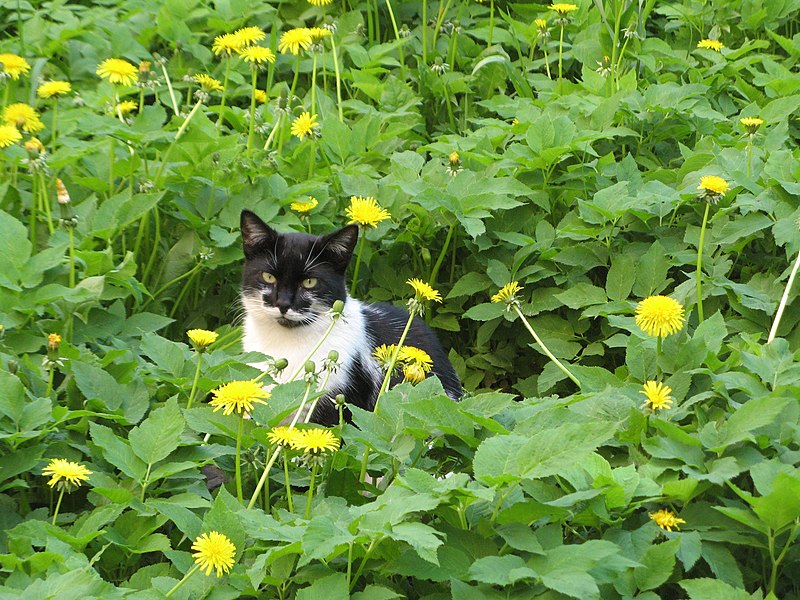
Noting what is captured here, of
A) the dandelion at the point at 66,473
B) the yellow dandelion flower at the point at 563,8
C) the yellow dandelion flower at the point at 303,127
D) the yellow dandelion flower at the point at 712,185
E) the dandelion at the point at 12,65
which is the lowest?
the yellow dandelion flower at the point at 303,127

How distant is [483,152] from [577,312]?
0.71 metres

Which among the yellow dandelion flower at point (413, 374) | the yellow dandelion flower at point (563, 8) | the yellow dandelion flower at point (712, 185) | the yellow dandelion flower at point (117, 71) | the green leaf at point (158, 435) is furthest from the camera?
the yellow dandelion flower at point (563, 8)

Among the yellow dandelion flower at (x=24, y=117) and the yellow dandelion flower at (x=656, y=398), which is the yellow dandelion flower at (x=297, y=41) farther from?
the yellow dandelion flower at (x=656, y=398)

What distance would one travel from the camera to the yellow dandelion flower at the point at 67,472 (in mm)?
2301

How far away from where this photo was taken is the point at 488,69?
16.6ft

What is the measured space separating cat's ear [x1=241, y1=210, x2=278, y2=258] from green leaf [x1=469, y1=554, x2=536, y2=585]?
171 centimetres

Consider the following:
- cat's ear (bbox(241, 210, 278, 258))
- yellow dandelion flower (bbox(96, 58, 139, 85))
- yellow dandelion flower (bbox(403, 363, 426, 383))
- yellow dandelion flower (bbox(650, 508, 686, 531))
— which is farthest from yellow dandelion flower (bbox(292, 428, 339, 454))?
yellow dandelion flower (bbox(96, 58, 139, 85))

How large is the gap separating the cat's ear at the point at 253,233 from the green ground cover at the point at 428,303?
0.95ft

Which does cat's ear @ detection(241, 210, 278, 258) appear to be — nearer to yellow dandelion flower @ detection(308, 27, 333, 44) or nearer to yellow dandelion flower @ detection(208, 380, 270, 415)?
yellow dandelion flower @ detection(308, 27, 333, 44)

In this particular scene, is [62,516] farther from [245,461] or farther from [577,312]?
[577,312]

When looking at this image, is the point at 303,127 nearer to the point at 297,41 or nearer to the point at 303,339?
the point at 297,41

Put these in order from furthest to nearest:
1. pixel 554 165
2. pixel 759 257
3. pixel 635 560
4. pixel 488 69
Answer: pixel 488 69
pixel 554 165
pixel 759 257
pixel 635 560

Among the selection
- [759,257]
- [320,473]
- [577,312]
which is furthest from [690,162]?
[320,473]

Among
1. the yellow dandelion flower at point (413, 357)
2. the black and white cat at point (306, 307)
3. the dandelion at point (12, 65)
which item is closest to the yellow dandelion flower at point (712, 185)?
the yellow dandelion flower at point (413, 357)
